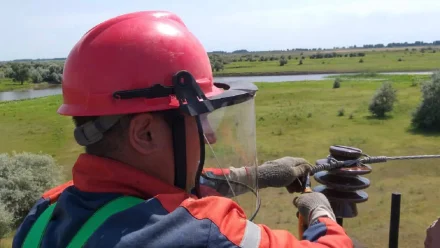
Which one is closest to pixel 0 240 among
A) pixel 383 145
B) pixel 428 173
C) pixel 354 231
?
pixel 354 231

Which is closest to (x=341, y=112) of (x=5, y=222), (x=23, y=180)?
(x=23, y=180)

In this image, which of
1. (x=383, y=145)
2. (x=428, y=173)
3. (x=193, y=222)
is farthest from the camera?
(x=383, y=145)

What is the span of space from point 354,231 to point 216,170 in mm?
14644

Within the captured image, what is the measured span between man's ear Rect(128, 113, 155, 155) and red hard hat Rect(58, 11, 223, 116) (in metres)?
0.05

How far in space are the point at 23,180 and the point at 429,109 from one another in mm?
24915

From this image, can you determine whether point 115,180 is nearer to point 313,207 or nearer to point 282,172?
point 313,207

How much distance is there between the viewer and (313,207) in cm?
262

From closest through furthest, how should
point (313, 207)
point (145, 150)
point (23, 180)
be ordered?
point (145, 150) → point (313, 207) → point (23, 180)

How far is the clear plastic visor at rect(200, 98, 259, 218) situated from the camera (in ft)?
8.52

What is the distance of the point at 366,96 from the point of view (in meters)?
47.1

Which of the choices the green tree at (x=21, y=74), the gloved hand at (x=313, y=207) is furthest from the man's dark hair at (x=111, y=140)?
the green tree at (x=21, y=74)

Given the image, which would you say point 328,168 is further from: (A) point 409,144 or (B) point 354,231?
(A) point 409,144

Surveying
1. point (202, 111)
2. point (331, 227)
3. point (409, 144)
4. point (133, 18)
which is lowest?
point (409, 144)

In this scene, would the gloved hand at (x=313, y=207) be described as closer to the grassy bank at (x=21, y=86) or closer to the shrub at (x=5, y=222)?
the shrub at (x=5, y=222)
